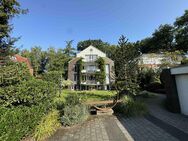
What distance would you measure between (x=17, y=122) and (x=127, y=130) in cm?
469

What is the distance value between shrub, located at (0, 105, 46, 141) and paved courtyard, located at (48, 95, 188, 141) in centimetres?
102

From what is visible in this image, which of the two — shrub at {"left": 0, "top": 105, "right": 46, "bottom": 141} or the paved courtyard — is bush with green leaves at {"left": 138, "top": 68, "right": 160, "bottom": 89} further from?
shrub at {"left": 0, "top": 105, "right": 46, "bottom": 141}

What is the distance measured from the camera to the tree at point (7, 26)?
8.70 metres

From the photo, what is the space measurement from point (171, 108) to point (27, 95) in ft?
30.5

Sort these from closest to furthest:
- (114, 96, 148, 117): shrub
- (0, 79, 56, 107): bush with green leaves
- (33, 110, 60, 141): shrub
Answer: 1. (0, 79, 56, 107): bush with green leaves
2. (33, 110, 60, 141): shrub
3. (114, 96, 148, 117): shrub

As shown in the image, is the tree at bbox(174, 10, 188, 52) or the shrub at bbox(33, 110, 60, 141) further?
the tree at bbox(174, 10, 188, 52)

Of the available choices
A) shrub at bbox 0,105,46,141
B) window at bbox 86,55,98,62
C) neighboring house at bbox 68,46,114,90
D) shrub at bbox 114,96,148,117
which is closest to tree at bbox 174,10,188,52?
neighboring house at bbox 68,46,114,90

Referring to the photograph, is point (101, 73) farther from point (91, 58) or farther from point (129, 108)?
point (129, 108)

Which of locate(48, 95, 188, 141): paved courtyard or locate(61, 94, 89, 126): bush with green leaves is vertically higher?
locate(61, 94, 89, 126): bush with green leaves

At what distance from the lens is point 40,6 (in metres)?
14.7

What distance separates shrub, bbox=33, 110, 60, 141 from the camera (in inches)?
270

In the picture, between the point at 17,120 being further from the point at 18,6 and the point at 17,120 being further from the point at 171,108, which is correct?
the point at 171,108

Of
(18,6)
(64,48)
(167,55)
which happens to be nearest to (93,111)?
(18,6)

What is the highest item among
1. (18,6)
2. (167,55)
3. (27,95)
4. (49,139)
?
(167,55)
